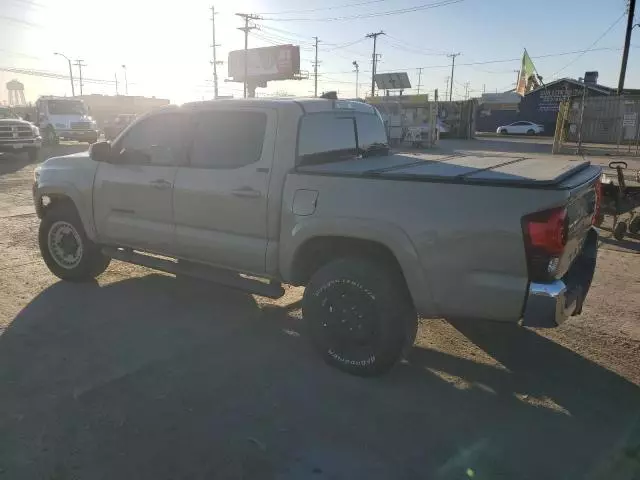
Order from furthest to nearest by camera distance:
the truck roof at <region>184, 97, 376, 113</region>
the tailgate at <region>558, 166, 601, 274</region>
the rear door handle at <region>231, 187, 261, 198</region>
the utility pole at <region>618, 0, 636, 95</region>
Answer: the utility pole at <region>618, 0, 636, 95</region> → the truck roof at <region>184, 97, 376, 113</region> → the rear door handle at <region>231, 187, 261, 198</region> → the tailgate at <region>558, 166, 601, 274</region>

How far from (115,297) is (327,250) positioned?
105 inches

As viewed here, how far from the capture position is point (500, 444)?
296cm

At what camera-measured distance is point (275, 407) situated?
3.33 m

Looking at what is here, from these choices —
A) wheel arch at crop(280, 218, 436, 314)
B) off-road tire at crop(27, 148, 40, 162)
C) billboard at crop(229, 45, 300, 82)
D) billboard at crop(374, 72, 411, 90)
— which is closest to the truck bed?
wheel arch at crop(280, 218, 436, 314)

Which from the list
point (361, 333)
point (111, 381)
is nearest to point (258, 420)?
point (361, 333)

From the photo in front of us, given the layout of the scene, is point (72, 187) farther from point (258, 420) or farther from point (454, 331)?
point (454, 331)

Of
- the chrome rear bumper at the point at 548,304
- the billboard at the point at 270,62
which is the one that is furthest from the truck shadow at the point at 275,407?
the billboard at the point at 270,62

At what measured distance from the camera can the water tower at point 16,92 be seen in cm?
10794

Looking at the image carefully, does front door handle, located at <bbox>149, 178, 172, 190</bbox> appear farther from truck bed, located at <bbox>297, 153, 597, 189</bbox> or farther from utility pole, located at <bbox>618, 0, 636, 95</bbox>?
utility pole, located at <bbox>618, 0, 636, 95</bbox>

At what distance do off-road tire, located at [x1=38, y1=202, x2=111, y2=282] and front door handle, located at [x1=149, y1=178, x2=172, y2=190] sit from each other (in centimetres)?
135

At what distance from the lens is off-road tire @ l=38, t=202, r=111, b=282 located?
554 centimetres

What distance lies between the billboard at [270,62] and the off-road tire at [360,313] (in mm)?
56777

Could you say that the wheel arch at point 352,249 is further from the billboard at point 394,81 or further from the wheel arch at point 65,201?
the billboard at point 394,81

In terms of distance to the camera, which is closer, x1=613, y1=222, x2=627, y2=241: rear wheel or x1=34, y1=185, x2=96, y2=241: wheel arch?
x1=34, y1=185, x2=96, y2=241: wheel arch
